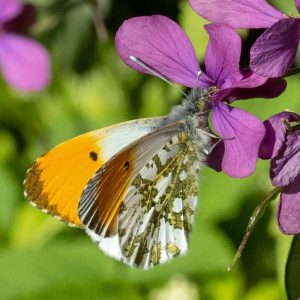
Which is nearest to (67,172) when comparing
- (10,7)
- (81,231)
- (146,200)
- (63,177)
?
(63,177)

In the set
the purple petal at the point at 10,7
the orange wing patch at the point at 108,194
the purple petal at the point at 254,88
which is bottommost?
the purple petal at the point at 10,7

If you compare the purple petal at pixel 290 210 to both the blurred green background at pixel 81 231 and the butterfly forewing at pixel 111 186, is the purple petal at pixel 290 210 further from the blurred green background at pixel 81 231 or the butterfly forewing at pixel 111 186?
the blurred green background at pixel 81 231

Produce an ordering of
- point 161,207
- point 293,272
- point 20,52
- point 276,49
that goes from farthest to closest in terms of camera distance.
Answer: point 20,52, point 161,207, point 293,272, point 276,49

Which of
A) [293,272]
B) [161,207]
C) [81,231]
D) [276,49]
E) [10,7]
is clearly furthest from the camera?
[81,231]

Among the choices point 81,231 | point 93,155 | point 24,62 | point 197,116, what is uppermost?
point 197,116

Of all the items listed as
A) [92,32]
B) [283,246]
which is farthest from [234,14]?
[92,32]

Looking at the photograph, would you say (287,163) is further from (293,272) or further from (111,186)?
(111,186)

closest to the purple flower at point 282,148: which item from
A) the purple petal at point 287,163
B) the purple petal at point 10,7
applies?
the purple petal at point 287,163
